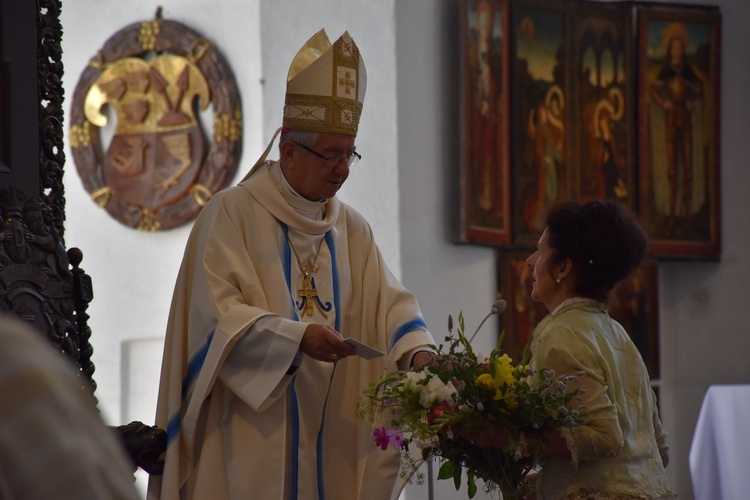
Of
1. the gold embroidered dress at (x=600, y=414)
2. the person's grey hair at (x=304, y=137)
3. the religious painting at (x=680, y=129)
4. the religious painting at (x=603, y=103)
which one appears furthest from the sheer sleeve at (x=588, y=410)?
the religious painting at (x=680, y=129)

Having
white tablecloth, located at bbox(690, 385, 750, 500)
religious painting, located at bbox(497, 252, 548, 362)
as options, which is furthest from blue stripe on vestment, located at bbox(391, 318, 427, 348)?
white tablecloth, located at bbox(690, 385, 750, 500)

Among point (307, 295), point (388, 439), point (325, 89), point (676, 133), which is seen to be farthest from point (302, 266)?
point (676, 133)

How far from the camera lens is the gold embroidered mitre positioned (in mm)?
4254

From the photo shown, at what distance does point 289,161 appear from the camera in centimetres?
423

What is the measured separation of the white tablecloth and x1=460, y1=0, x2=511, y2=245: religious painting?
186 cm

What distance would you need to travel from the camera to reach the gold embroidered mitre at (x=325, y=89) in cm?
425

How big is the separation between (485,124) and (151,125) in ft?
9.52

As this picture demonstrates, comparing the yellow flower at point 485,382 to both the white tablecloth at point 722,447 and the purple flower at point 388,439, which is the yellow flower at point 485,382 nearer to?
the purple flower at point 388,439

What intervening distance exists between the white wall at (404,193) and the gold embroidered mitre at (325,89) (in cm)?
299

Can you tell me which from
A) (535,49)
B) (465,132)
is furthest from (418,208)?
(535,49)

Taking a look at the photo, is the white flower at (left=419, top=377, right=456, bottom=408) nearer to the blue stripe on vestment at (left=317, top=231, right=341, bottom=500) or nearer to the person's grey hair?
the blue stripe on vestment at (left=317, top=231, right=341, bottom=500)

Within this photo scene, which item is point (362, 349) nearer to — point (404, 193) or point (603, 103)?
point (404, 193)

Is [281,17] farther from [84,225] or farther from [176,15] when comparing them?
[84,225]

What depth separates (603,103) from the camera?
28.5 feet
